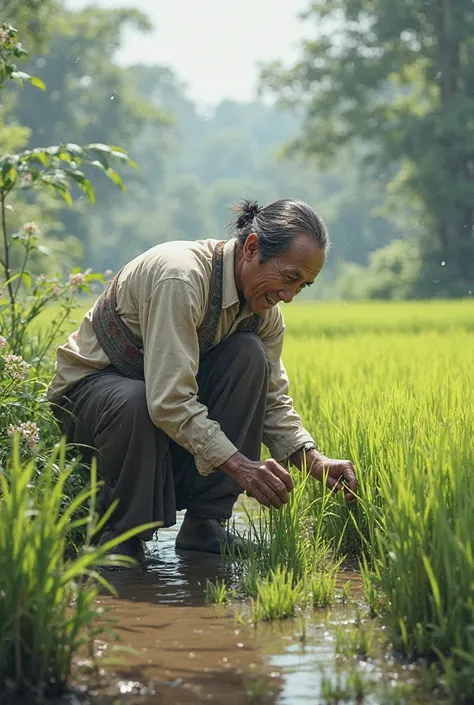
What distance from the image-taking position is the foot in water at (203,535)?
399cm

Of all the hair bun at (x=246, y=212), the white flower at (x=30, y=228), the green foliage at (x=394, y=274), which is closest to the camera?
the hair bun at (x=246, y=212)

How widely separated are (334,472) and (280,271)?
2.35ft

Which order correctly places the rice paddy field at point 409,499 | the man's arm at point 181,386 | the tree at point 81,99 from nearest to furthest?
the rice paddy field at point 409,499 < the man's arm at point 181,386 < the tree at point 81,99

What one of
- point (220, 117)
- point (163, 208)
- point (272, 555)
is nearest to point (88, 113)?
point (163, 208)

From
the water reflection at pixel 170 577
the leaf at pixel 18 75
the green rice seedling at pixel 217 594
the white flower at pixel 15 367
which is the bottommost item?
the water reflection at pixel 170 577

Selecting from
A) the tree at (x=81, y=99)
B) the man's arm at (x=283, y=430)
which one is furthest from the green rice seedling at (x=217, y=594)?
the tree at (x=81, y=99)

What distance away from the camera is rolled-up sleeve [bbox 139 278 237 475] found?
3475mm

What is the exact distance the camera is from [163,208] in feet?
297

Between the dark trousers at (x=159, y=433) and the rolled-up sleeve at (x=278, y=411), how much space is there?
7cm

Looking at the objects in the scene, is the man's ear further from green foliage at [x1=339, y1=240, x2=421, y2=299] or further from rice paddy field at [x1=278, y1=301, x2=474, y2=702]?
green foliage at [x1=339, y1=240, x2=421, y2=299]

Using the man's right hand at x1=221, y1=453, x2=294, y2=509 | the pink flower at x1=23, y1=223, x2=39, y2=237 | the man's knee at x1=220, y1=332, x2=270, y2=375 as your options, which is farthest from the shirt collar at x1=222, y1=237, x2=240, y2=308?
the pink flower at x1=23, y1=223, x2=39, y2=237

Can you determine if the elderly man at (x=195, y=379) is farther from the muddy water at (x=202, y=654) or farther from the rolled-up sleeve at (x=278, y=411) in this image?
the muddy water at (x=202, y=654)

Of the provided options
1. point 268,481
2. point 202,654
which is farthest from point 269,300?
point 202,654

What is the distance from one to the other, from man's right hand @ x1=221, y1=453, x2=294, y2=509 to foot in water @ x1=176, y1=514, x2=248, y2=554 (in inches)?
23.4
